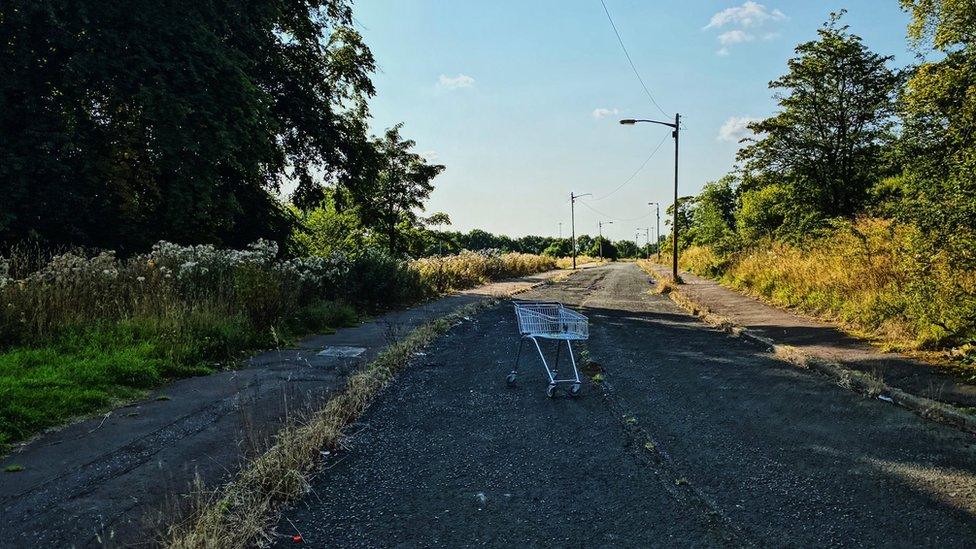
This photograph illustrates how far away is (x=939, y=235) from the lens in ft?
24.8

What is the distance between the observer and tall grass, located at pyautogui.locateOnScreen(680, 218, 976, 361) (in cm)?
744

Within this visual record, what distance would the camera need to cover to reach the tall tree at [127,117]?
438 inches

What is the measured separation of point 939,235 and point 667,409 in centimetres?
491

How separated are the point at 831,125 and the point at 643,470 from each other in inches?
911

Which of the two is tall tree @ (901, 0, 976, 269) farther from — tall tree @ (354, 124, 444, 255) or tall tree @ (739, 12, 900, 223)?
tall tree @ (354, 124, 444, 255)

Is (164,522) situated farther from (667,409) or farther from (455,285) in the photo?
(455,285)

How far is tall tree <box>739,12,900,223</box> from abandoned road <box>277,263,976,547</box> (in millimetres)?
18261

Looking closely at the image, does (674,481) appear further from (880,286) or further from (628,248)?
(628,248)

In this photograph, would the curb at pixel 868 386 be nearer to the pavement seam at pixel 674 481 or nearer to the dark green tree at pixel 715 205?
the pavement seam at pixel 674 481

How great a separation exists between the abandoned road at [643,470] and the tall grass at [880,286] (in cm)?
203

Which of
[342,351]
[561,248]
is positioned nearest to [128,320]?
[342,351]

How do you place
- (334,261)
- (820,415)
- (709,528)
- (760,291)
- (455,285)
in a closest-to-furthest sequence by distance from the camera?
(709,528), (820,415), (334,261), (760,291), (455,285)

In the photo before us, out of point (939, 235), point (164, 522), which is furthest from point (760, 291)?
point (164, 522)

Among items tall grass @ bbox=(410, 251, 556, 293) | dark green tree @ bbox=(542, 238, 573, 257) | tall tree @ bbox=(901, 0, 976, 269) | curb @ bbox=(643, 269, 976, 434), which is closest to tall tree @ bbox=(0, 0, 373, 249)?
tall grass @ bbox=(410, 251, 556, 293)
